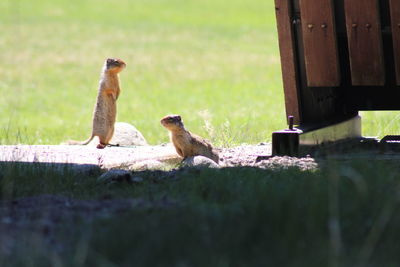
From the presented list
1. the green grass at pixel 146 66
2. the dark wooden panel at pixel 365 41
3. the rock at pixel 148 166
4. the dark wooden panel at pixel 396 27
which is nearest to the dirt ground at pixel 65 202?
the rock at pixel 148 166

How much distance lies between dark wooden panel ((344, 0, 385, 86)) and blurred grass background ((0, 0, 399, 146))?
1.84m

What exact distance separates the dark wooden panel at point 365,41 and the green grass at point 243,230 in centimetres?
288

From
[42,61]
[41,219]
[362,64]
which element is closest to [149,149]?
[362,64]

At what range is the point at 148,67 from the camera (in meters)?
24.4

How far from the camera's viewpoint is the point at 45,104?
18.0 m

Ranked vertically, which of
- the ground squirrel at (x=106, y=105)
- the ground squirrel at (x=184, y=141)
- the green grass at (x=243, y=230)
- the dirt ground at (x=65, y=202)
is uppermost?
the ground squirrel at (x=106, y=105)

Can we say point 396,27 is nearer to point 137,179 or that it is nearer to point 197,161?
point 197,161

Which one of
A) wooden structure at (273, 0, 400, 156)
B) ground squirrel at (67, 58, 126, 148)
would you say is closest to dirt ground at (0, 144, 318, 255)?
wooden structure at (273, 0, 400, 156)

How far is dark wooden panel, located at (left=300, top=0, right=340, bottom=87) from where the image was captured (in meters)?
8.04

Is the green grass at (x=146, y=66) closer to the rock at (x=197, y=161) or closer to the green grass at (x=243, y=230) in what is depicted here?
the rock at (x=197, y=161)

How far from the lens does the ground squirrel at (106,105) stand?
9906 millimetres

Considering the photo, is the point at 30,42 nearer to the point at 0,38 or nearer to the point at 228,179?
the point at 0,38

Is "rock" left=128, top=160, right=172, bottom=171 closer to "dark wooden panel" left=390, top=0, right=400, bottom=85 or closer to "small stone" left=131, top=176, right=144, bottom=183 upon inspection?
"small stone" left=131, top=176, right=144, bottom=183

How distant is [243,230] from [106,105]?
20.2 feet
